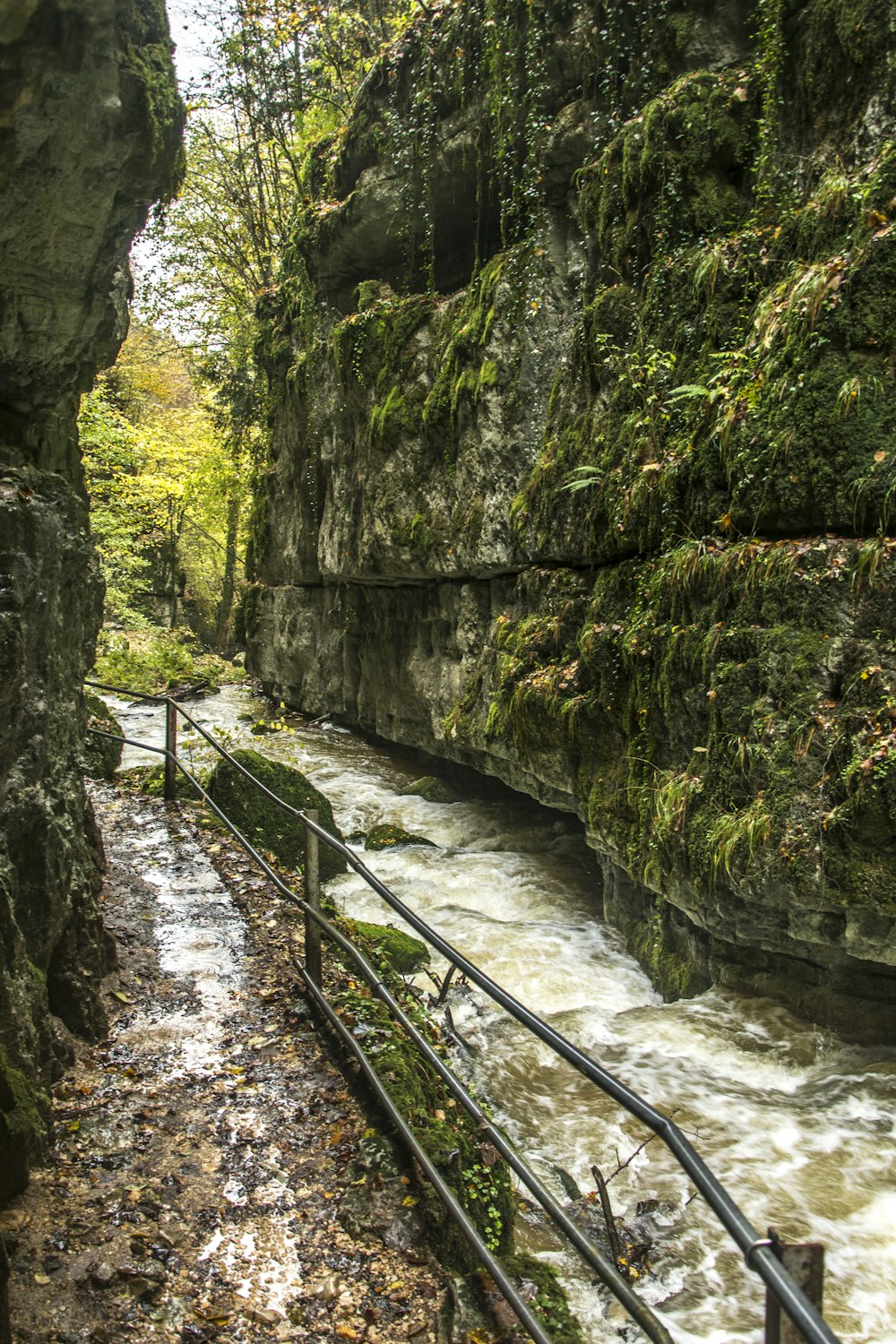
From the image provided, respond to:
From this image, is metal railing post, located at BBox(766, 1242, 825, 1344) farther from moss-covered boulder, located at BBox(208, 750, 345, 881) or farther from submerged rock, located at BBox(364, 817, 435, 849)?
submerged rock, located at BBox(364, 817, 435, 849)

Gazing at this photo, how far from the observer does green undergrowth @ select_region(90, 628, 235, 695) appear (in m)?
19.0

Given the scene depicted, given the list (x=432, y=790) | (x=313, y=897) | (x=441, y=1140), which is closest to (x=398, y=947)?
(x=313, y=897)

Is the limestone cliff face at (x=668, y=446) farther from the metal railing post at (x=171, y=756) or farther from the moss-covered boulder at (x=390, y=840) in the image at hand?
the metal railing post at (x=171, y=756)

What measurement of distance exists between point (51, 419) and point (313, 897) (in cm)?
299

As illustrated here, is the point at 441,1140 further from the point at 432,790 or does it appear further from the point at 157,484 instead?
the point at 157,484

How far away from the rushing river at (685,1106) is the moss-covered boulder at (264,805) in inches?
51.5

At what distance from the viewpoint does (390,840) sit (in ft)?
38.2

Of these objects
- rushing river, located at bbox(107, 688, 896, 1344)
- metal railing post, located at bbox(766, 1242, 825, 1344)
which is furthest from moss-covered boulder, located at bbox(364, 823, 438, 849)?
metal railing post, located at bbox(766, 1242, 825, 1344)

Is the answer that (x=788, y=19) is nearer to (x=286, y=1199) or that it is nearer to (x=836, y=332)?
(x=836, y=332)

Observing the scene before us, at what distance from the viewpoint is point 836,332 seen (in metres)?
5.81

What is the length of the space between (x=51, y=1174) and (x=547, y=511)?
737 cm

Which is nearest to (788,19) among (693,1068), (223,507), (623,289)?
(623,289)

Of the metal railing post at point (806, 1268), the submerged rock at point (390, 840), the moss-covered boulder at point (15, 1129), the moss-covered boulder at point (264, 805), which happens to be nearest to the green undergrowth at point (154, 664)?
the submerged rock at point (390, 840)

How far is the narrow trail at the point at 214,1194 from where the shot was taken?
9.34 ft
